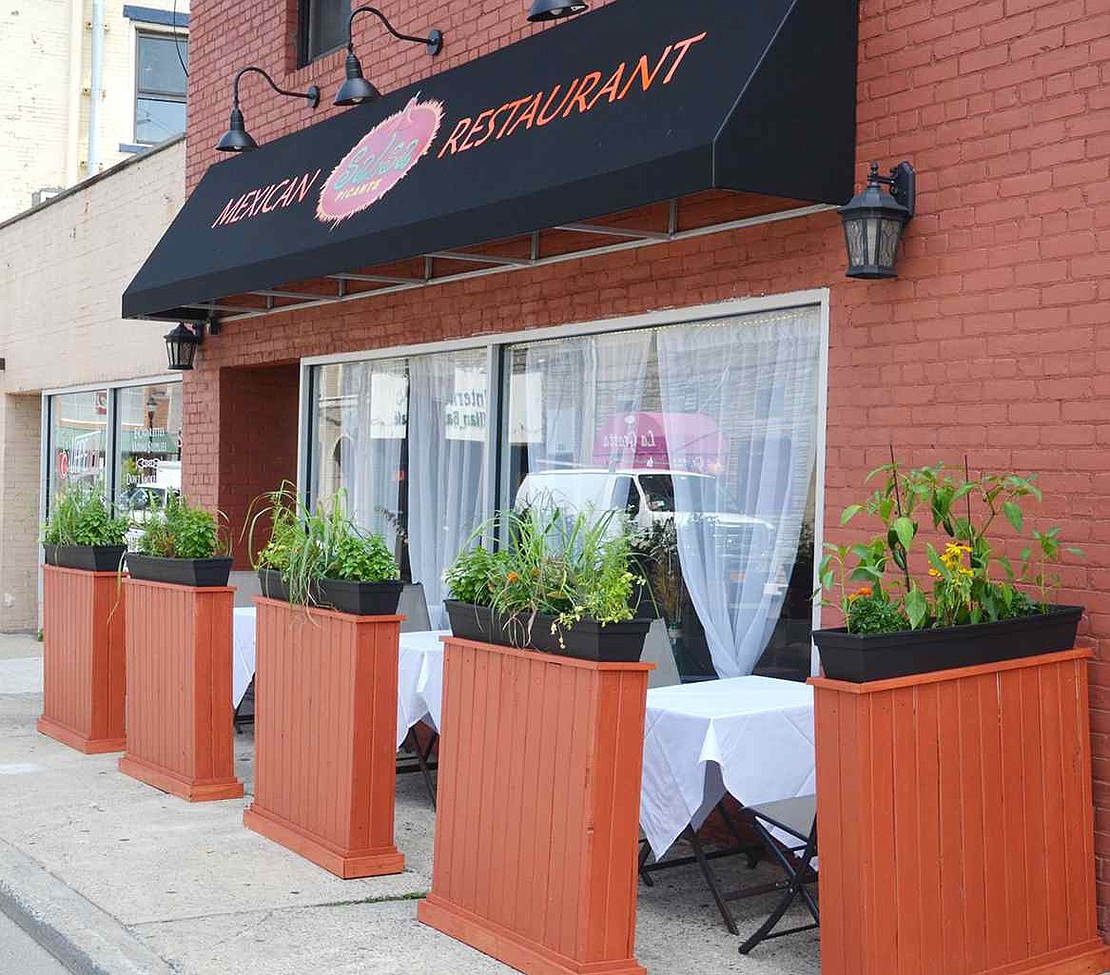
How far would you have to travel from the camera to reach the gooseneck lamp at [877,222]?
5559 millimetres

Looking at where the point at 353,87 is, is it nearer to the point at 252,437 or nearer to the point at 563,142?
the point at 563,142

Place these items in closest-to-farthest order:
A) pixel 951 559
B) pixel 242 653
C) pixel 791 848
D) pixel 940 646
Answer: pixel 940 646 → pixel 951 559 → pixel 791 848 → pixel 242 653

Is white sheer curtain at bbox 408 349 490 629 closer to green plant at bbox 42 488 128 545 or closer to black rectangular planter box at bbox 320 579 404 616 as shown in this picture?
green plant at bbox 42 488 128 545

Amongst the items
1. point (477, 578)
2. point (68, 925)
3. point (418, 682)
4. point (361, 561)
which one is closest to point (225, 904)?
point (68, 925)

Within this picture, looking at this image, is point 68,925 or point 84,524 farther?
point 84,524

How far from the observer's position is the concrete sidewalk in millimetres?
5043

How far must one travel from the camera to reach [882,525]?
5.80 m

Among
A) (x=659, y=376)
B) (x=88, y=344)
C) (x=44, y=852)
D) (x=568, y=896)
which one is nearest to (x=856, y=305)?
(x=659, y=376)

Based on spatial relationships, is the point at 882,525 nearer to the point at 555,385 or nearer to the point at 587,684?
the point at 587,684

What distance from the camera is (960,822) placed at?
4.53m

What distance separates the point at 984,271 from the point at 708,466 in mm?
1765

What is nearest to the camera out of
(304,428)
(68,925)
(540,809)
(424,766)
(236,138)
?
(540,809)

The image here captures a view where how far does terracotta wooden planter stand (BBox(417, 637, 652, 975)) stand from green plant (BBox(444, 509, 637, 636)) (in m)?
0.15

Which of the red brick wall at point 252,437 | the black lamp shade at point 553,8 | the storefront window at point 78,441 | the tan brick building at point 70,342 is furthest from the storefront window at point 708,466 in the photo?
the storefront window at point 78,441
